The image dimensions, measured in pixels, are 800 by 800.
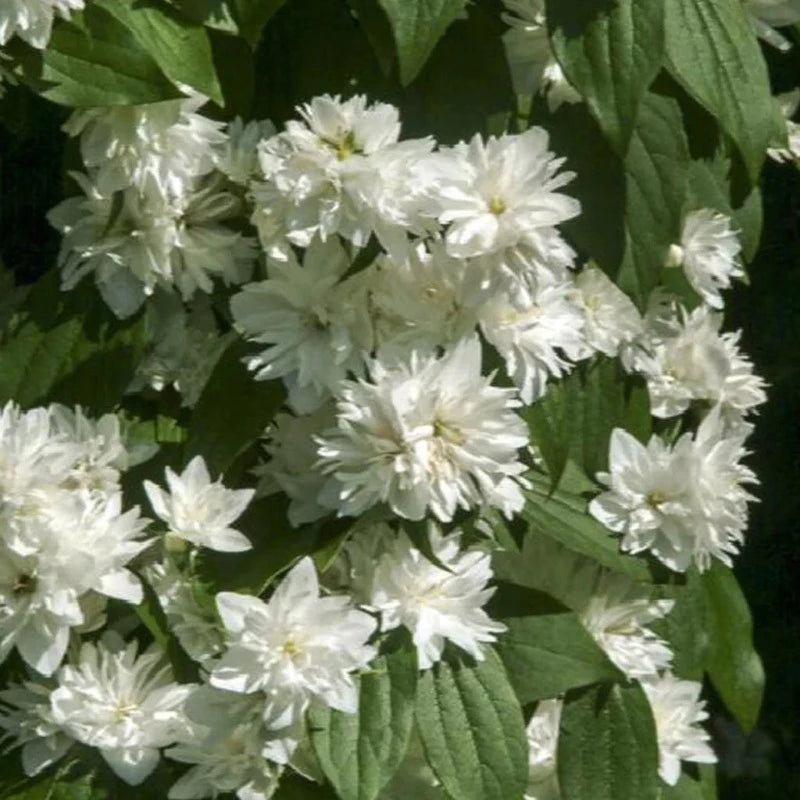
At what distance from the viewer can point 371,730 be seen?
57.7 inches

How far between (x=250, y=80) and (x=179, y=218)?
145 millimetres

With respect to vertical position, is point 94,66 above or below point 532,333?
above

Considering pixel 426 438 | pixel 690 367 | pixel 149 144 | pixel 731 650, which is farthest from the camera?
pixel 731 650

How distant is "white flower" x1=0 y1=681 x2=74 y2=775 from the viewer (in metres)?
1.49

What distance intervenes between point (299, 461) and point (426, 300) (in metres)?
0.20

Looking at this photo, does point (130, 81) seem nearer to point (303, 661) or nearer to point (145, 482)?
point (145, 482)

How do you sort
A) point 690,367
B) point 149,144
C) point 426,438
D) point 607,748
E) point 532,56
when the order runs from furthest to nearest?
point 690,367
point 607,748
point 532,56
point 149,144
point 426,438

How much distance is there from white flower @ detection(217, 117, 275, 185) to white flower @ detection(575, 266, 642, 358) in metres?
0.34

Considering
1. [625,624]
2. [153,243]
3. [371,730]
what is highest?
[153,243]

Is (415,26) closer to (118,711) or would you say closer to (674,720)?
(118,711)

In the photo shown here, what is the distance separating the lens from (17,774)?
1.53m

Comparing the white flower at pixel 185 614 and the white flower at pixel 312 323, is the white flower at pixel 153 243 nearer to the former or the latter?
the white flower at pixel 312 323

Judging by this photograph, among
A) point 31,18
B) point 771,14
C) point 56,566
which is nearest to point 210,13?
point 31,18

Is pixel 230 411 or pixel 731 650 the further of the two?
pixel 731 650
